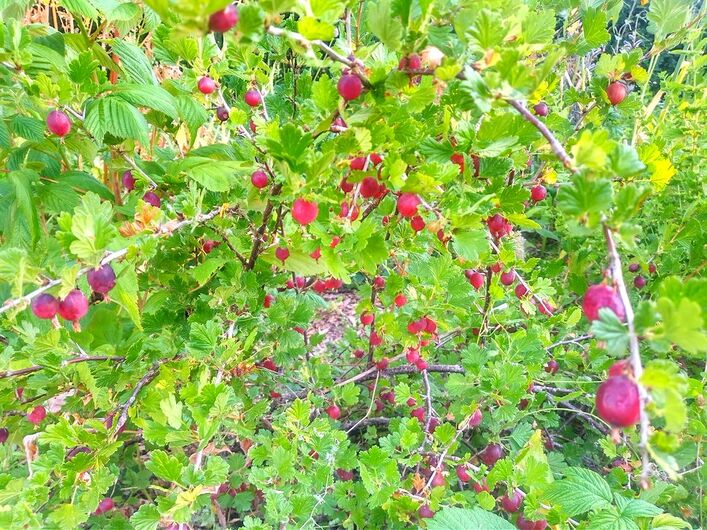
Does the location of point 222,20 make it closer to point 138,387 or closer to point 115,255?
point 115,255

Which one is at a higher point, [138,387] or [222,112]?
[222,112]

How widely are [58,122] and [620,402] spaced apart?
35.1 inches

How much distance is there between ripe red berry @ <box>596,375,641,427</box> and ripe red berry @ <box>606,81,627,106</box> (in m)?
0.75

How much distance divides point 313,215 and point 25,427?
927 mm

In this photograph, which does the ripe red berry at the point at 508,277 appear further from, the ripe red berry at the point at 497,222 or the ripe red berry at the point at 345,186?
the ripe red berry at the point at 345,186

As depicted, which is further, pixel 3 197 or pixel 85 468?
pixel 3 197

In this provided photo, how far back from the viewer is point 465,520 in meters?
0.93

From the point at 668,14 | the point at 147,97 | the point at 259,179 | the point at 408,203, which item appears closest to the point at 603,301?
the point at 408,203

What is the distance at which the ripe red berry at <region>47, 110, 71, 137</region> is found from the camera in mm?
795

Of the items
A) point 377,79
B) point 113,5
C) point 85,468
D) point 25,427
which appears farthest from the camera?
point 25,427

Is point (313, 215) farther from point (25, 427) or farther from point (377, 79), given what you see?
point (25, 427)

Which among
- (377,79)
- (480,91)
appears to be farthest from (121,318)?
(480,91)

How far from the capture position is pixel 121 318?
1209 mm

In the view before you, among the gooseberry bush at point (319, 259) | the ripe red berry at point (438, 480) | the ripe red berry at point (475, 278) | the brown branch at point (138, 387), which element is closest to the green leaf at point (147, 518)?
the gooseberry bush at point (319, 259)
